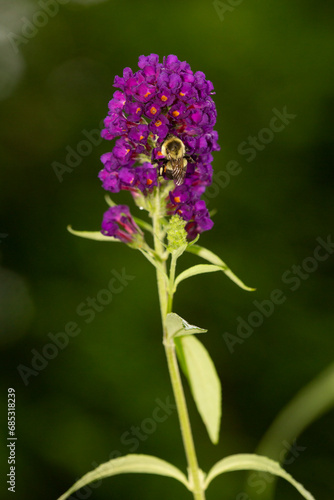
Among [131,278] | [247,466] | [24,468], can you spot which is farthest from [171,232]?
[24,468]

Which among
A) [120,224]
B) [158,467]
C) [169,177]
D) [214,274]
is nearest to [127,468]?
[158,467]

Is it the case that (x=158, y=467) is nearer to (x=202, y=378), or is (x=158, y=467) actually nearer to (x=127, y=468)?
(x=127, y=468)

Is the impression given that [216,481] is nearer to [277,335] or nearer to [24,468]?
[277,335]

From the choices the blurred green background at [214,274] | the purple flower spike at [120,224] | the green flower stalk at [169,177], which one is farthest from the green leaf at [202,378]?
the blurred green background at [214,274]

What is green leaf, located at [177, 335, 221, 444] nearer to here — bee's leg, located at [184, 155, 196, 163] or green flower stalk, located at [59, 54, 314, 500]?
green flower stalk, located at [59, 54, 314, 500]

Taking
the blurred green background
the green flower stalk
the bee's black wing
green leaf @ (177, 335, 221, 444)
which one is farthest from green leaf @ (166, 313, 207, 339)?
the blurred green background

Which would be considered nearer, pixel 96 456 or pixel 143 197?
pixel 143 197

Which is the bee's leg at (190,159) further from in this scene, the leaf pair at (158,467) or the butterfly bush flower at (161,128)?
the leaf pair at (158,467)
